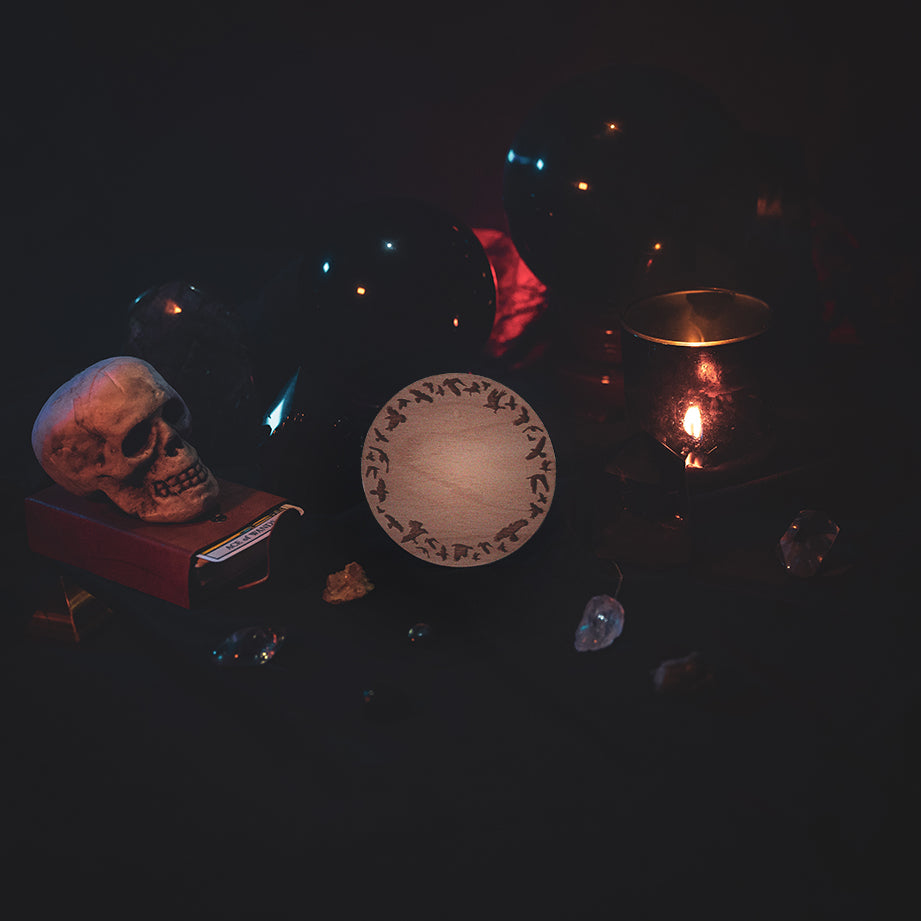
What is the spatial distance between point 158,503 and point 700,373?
2.91 ft

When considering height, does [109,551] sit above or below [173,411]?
below

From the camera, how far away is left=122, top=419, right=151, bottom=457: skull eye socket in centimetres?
141

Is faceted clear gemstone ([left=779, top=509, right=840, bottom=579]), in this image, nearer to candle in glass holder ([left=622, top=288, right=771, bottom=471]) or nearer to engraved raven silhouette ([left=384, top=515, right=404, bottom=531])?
candle in glass holder ([left=622, top=288, right=771, bottom=471])

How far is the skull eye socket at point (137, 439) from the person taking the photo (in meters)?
1.41

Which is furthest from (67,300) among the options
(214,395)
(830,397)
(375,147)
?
(830,397)

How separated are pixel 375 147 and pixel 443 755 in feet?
5.78

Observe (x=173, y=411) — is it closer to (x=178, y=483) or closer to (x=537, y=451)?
(x=178, y=483)

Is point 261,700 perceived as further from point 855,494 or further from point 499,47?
point 499,47

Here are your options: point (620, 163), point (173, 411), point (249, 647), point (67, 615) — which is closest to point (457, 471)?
point (249, 647)

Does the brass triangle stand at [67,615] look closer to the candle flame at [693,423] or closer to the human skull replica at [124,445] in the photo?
the human skull replica at [124,445]

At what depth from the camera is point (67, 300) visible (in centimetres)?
210

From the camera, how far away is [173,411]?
150 centimetres

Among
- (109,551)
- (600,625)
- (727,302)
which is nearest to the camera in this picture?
(600,625)

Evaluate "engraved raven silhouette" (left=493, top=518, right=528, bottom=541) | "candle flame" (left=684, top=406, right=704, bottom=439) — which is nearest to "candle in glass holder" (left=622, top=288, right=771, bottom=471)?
"candle flame" (left=684, top=406, right=704, bottom=439)
